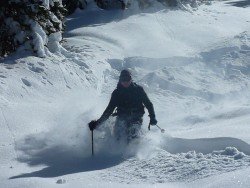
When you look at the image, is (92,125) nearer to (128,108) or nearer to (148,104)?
(128,108)

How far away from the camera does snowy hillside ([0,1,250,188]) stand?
848 cm

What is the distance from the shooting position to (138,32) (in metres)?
19.2

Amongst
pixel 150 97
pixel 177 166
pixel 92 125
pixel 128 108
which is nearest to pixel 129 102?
pixel 128 108

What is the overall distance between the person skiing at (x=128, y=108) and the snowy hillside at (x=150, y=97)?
289mm

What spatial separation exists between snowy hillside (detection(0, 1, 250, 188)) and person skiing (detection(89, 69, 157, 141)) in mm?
289

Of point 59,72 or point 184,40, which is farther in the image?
point 184,40

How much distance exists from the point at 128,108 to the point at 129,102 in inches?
4.7

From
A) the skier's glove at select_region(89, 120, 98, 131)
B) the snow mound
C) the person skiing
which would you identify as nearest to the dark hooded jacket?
the person skiing

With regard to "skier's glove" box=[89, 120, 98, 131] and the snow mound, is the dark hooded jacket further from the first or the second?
the snow mound

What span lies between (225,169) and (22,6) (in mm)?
8314

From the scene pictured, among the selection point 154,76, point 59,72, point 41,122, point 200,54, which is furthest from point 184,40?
point 41,122

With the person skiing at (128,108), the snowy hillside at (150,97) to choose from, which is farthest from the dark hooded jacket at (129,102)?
the snowy hillside at (150,97)

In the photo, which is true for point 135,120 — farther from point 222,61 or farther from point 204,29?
point 204,29

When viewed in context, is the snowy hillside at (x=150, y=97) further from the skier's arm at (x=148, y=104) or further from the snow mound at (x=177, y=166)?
the skier's arm at (x=148, y=104)
